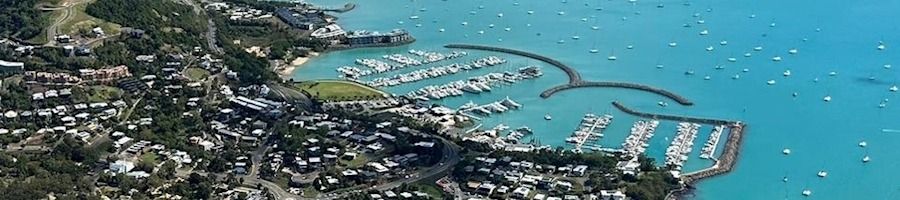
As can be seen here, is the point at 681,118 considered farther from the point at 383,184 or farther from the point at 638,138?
the point at 383,184

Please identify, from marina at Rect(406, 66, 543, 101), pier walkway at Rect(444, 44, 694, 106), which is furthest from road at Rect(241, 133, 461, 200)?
pier walkway at Rect(444, 44, 694, 106)

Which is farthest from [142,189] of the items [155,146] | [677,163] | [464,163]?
[677,163]

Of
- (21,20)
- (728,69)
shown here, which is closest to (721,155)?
(728,69)

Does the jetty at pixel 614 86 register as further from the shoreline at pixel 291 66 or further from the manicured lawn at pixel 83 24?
the manicured lawn at pixel 83 24

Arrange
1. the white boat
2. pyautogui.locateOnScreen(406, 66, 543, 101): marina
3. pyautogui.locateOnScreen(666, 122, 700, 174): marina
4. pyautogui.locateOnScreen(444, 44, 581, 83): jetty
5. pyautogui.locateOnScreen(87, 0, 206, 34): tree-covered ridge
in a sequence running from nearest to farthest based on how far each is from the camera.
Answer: the white boat → pyautogui.locateOnScreen(666, 122, 700, 174): marina → pyautogui.locateOnScreen(406, 66, 543, 101): marina → pyautogui.locateOnScreen(444, 44, 581, 83): jetty → pyautogui.locateOnScreen(87, 0, 206, 34): tree-covered ridge

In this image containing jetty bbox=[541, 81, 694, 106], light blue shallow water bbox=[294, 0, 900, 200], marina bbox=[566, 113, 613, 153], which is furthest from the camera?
jetty bbox=[541, 81, 694, 106]

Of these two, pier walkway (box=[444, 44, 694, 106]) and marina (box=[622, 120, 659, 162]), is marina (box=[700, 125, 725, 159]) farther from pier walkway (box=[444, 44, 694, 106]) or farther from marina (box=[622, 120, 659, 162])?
pier walkway (box=[444, 44, 694, 106])

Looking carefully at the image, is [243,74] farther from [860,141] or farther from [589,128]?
[860,141]
